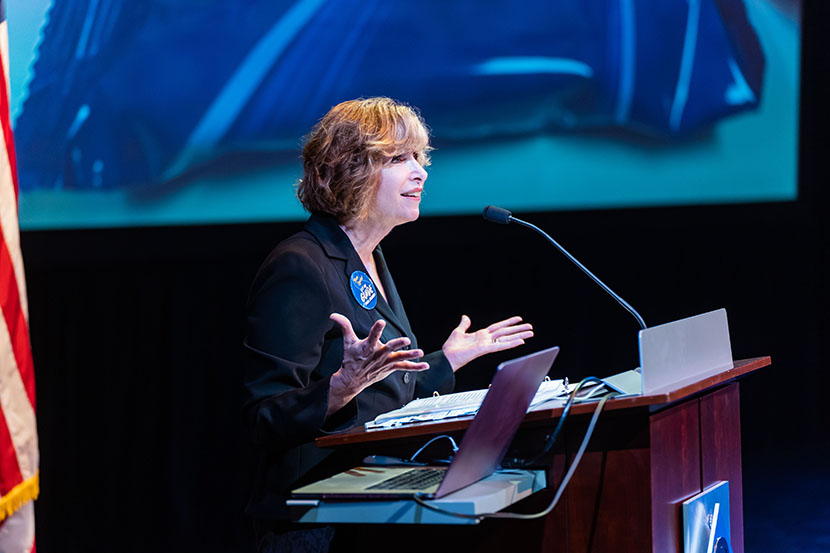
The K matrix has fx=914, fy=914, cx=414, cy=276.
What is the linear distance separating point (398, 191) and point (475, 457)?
36.5 inches

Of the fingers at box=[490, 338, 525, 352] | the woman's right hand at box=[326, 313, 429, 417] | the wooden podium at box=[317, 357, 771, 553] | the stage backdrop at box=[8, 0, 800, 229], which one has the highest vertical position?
the stage backdrop at box=[8, 0, 800, 229]

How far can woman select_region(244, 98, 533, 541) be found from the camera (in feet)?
5.41

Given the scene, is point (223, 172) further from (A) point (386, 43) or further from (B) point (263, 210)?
(A) point (386, 43)

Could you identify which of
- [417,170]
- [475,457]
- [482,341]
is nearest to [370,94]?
[417,170]

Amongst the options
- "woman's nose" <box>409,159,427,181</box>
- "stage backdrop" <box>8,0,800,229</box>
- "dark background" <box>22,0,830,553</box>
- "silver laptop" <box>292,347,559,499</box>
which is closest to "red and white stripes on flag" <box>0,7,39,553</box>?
"woman's nose" <box>409,159,427,181</box>

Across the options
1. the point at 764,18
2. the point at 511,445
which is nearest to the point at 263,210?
the point at 764,18

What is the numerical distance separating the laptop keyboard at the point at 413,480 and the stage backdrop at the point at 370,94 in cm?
225

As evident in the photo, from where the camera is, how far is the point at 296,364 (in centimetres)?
176

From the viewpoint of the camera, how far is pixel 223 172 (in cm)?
368

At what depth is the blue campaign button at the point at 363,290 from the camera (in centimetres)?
200

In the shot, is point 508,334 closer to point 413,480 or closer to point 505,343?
point 505,343

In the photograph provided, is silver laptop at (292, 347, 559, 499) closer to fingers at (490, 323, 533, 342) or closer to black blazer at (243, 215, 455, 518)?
black blazer at (243, 215, 455, 518)

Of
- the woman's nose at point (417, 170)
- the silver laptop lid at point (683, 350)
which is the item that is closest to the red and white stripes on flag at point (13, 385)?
the woman's nose at point (417, 170)

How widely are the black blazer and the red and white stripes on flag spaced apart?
2.59 feet
